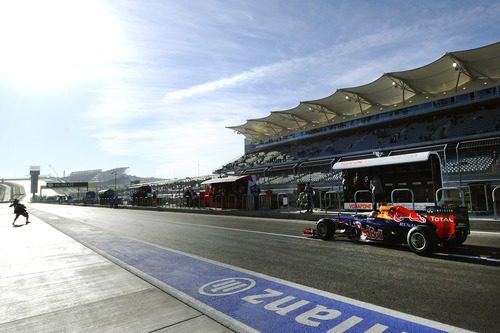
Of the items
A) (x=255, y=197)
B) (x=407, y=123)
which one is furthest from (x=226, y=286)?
(x=407, y=123)

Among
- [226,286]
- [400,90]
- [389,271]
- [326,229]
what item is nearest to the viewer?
[226,286]

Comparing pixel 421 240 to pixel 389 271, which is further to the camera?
pixel 421 240

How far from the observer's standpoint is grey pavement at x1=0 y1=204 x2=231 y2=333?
4.08 m

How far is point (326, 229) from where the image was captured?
31.6ft

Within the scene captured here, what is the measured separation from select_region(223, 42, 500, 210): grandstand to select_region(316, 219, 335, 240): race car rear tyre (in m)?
6.80

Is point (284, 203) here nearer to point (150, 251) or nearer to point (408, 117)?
point (150, 251)

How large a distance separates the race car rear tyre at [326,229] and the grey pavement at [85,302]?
17.8 feet

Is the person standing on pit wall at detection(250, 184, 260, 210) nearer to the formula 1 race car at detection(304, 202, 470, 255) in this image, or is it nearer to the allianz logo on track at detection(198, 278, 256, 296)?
the formula 1 race car at detection(304, 202, 470, 255)

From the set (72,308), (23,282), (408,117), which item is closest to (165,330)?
(72,308)

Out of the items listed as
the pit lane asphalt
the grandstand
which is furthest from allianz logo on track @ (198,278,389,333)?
the grandstand

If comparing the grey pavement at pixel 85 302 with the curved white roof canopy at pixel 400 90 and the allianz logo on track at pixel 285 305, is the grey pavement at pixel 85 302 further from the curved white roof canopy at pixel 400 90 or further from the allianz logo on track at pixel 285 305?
the curved white roof canopy at pixel 400 90

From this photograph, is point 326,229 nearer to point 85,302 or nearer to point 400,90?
point 85,302

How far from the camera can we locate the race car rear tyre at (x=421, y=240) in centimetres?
709

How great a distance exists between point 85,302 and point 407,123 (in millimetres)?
36245
